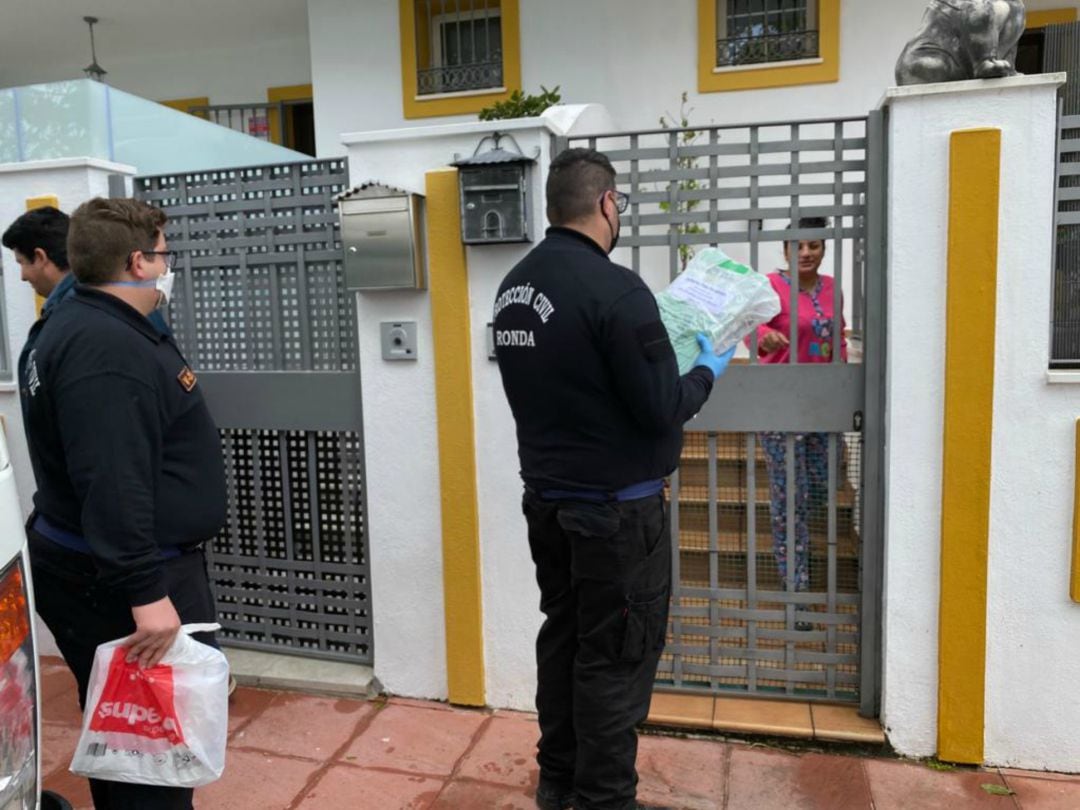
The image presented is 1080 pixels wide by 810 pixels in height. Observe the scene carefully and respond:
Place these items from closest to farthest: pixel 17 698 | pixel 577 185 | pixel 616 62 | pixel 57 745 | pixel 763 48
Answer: pixel 17 698 → pixel 577 185 → pixel 57 745 → pixel 763 48 → pixel 616 62

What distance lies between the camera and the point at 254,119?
1017 centimetres

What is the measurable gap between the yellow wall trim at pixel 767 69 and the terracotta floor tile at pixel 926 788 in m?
5.82

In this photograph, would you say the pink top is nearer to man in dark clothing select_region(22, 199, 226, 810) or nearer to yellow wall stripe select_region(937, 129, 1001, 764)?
yellow wall stripe select_region(937, 129, 1001, 764)

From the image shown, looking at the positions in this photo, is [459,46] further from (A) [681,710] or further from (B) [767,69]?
(A) [681,710]

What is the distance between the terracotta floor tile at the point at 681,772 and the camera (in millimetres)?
2951

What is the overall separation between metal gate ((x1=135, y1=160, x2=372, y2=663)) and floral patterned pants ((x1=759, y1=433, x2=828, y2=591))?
5.68ft

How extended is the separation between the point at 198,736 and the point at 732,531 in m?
2.13

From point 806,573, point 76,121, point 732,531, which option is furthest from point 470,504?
point 76,121

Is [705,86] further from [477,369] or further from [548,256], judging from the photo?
[548,256]

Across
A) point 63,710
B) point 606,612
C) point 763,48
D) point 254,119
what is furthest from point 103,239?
point 254,119

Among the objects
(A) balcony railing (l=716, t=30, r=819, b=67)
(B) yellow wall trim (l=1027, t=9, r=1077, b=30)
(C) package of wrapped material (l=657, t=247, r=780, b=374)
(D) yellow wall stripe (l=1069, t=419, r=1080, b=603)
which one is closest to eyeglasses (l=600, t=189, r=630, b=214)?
(C) package of wrapped material (l=657, t=247, r=780, b=374)

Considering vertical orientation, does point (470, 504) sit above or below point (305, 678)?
above

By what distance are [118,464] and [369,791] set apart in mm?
1718

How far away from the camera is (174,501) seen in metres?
2.12
